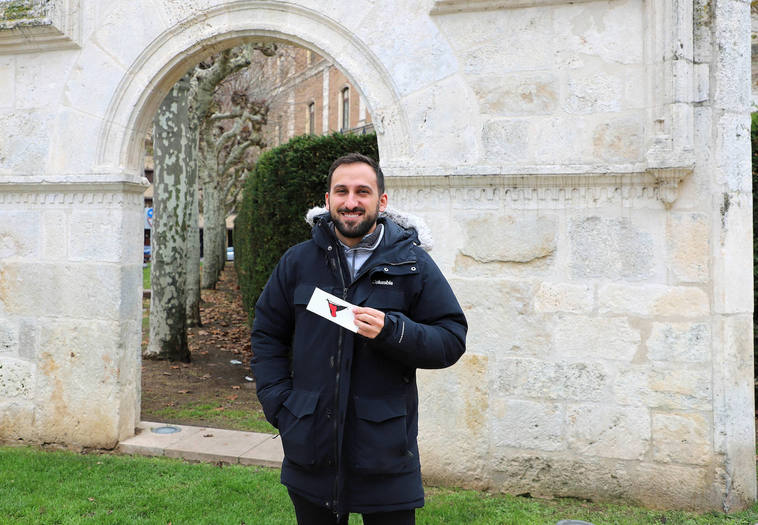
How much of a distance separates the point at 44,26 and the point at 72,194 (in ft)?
4.07

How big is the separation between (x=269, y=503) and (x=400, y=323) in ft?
7.61

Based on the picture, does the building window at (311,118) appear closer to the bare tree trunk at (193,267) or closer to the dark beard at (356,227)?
the bare tree trunk at (193,267)

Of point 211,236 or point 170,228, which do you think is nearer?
point 170,228

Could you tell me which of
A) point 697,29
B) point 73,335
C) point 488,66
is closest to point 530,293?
point 488,66

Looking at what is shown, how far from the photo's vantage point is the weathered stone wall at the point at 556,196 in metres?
3.68

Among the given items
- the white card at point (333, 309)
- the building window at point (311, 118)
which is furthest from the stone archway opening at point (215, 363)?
the building window at point (311, 118)

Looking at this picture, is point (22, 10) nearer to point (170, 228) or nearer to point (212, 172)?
point (170, 228)

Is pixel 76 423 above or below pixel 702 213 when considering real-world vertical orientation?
below

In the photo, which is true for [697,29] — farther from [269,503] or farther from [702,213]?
[269,503]

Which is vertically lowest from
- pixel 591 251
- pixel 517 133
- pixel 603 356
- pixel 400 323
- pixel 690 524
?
pixel 690 524

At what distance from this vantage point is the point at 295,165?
6805 mm

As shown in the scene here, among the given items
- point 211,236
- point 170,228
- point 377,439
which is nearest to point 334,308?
point 377,439

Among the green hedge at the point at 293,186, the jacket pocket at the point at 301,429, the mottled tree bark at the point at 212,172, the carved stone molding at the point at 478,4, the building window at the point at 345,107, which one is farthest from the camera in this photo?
the building window at the point at 345,107

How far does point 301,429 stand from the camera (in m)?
2.00
